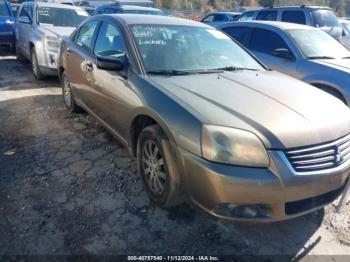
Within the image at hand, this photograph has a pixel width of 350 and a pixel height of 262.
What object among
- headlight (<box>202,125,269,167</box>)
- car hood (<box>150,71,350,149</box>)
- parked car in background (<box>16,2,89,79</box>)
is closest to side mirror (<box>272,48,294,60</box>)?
car hood (<box>150,71,350,149</box>)

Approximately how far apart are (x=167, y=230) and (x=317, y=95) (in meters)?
1.83

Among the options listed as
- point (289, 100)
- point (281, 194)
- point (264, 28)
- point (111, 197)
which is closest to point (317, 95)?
point (289, 100)

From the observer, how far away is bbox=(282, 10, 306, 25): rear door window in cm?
909

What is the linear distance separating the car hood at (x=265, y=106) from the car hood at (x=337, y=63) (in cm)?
225

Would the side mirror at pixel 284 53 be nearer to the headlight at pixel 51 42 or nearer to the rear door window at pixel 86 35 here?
the rear door window at pixel 86 35

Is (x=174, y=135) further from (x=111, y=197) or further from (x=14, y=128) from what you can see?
(x=14, y=128)

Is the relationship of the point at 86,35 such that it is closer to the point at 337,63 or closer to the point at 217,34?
the point at 217,34

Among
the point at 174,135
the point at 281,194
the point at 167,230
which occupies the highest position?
the point at 174,135

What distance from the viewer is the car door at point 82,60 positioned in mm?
4270

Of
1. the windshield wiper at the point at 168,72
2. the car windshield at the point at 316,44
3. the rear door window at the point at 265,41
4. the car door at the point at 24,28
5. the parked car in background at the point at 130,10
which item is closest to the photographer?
the windshield wiper at the point at 168,72

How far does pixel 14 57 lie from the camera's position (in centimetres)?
1045

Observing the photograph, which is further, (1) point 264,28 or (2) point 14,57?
(2) point 14,57

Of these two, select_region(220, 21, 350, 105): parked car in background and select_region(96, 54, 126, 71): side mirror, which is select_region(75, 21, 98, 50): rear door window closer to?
select_region(96, 54, 126, 71): side mirror

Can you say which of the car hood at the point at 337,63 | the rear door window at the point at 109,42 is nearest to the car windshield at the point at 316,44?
the car hood at the point at 337,63
